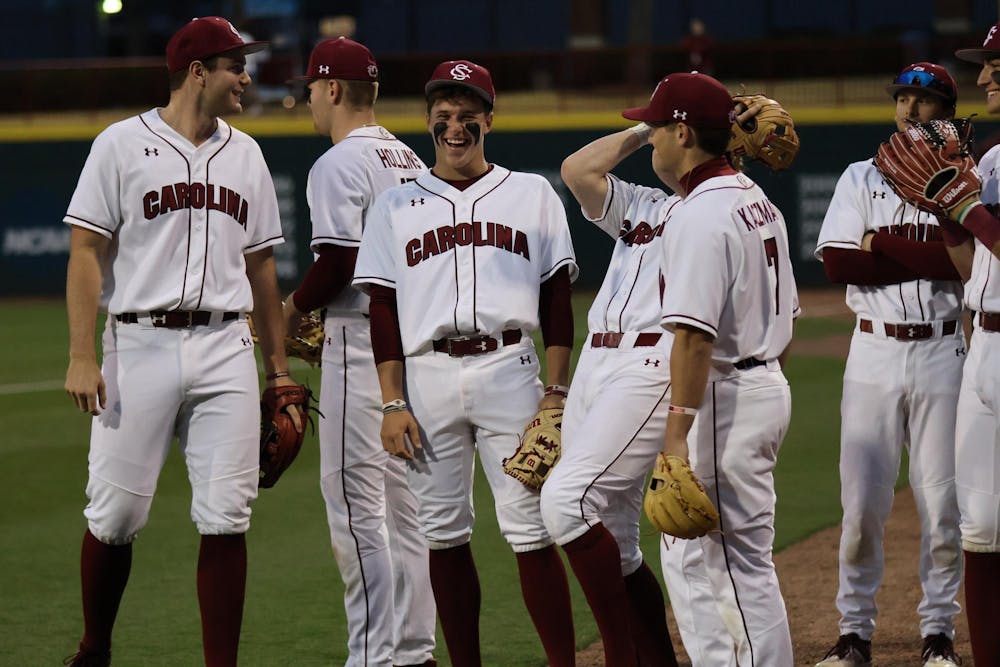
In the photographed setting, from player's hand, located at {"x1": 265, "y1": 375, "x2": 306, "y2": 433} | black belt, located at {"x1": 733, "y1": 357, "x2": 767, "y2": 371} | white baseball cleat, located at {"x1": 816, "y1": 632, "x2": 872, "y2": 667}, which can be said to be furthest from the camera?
white baseball cleat, located at {"x1": 816, "y1": 632, "x2": 872, "y2": 667}

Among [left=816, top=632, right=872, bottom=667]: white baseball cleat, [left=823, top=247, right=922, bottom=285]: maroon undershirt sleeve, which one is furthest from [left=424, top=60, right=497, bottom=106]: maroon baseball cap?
[left=816, top=632, right=872, bottom=667]: white baseball cleat

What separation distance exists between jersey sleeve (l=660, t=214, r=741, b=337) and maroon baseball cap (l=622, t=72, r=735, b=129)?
34 cm

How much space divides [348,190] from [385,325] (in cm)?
64

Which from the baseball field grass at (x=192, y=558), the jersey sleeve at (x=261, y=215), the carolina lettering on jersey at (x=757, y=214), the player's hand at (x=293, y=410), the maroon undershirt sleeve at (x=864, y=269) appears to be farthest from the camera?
the baseball field grass at (x=192, y=558)

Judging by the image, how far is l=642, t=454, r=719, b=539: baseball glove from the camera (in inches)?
153

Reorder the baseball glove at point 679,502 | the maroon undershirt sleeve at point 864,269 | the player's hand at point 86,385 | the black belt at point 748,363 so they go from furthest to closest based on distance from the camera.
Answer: the maroon undershirt sleeve at point 864,269, the player's hand at point 86,385, the black belt at point 748,363, the baseball glove at point 679,502

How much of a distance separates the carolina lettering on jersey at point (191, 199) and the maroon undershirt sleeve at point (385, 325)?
0.53 meters

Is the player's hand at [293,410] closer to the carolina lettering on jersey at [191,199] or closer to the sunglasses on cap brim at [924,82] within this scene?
the carolina lettering on jersey at [191,199]

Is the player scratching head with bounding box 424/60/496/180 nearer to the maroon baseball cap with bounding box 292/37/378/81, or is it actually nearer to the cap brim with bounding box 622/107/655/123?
the cap brim with bounding box 622/107/655/123

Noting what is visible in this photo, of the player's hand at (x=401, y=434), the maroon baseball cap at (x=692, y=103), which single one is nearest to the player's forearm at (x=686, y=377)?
the maroon baseball cap at (x=692, y=103)

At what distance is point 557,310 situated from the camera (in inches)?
182

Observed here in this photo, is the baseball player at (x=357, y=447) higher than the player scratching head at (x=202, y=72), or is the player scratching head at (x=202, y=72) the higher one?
the player scratching head at (x=202, y=72)

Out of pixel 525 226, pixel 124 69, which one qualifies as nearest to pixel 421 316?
pixel 525 226

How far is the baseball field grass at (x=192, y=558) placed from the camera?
5516 mm
